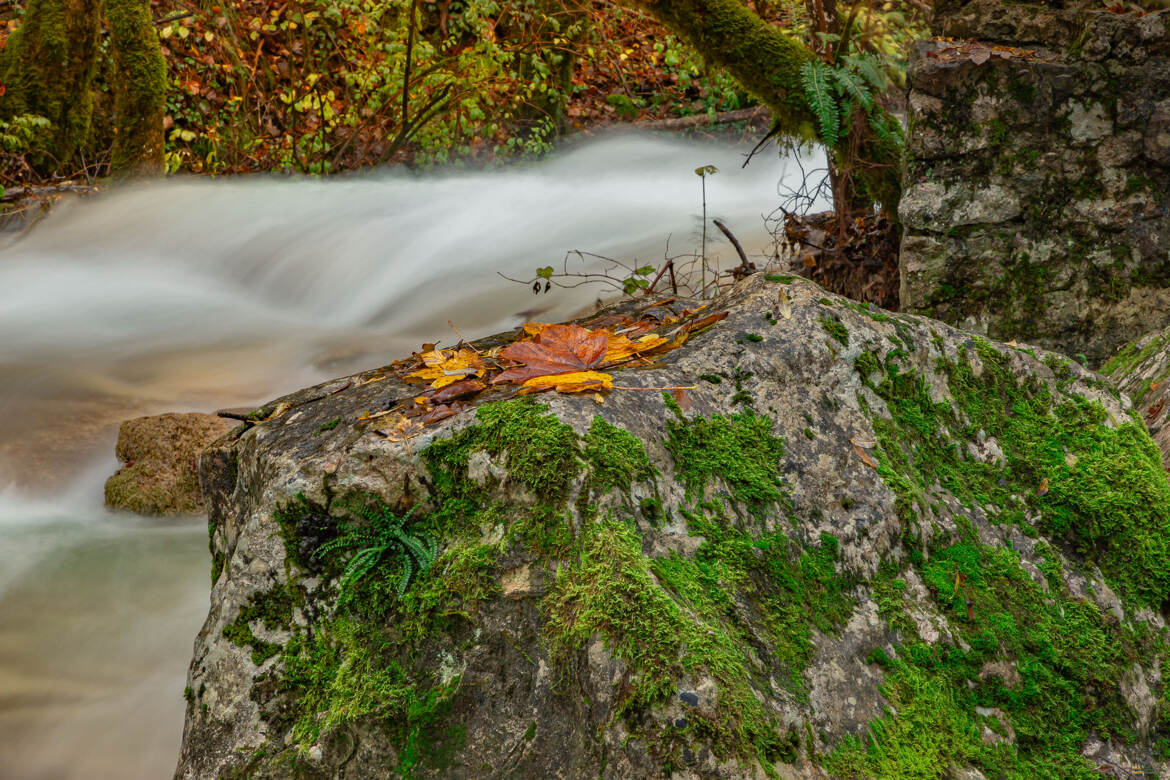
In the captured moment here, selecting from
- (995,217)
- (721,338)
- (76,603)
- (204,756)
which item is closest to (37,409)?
(76,603)

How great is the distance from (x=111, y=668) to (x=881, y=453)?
3458mm

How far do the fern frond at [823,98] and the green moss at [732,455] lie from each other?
4.16 meters

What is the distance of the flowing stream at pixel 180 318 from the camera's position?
12.4 ft

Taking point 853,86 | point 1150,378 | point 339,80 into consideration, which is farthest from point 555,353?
point 339,80

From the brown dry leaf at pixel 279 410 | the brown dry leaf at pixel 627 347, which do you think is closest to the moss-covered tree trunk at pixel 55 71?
the brown dry leaf at pixel 279 410

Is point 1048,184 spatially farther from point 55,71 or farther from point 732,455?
point 55,71

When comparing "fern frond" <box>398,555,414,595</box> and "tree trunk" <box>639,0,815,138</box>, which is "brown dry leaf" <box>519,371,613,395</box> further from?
"tree trunk" <box>639,0,815,138</box>

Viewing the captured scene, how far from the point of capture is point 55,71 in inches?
397

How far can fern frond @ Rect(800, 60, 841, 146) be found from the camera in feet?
18.1

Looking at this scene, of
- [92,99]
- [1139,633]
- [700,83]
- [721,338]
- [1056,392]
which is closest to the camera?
[1139,633]

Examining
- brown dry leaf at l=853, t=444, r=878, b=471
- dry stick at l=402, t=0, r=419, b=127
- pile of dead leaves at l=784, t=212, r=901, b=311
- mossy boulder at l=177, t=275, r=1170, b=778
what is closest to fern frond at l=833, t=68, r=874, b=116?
pile of dead leaves at l=784, t=212, r=901, b=311

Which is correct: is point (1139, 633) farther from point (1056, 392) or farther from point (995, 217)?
point (995, 217)

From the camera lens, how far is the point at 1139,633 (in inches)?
77.9

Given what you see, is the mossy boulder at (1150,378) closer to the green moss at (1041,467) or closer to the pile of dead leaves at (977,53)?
the green moss at (1041,467)
